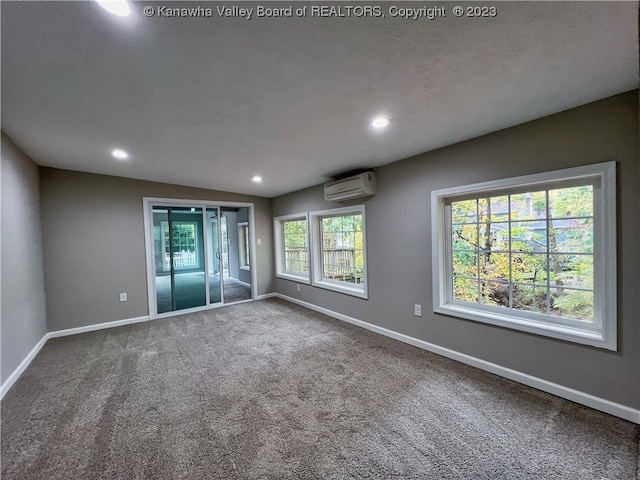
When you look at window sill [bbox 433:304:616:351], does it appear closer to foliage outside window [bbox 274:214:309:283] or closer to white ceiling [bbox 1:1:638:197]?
white ceiling [bbox 1:1:638:197]

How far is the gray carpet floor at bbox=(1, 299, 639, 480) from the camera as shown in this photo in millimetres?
1549

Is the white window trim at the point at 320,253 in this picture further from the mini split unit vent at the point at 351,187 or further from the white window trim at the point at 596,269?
the white window trim at the point at 596,269

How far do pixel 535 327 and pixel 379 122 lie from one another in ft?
7.15

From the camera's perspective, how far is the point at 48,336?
371 cm

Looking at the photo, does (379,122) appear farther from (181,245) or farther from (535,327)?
(181,245)

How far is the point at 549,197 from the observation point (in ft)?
7.48

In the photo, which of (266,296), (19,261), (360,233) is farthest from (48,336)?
(360,233)

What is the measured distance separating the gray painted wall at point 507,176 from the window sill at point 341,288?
97 mm

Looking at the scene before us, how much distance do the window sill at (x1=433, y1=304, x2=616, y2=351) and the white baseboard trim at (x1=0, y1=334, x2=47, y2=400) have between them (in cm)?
419

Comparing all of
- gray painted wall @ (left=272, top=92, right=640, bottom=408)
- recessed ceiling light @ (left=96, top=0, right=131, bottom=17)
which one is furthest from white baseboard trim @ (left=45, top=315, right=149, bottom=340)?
recessed ceiling light @ (left=96, top=0, right=131, bottom=17)

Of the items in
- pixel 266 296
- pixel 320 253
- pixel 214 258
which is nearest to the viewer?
pixel 320 253

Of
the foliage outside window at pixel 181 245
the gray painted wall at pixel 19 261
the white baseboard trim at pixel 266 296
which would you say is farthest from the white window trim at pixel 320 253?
the gray painted wall at pixel 19 261

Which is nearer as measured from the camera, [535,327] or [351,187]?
[535,327]

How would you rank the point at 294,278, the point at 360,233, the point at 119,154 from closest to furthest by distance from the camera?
the point at 119,154, the point at 360,233, the point at 294,278
